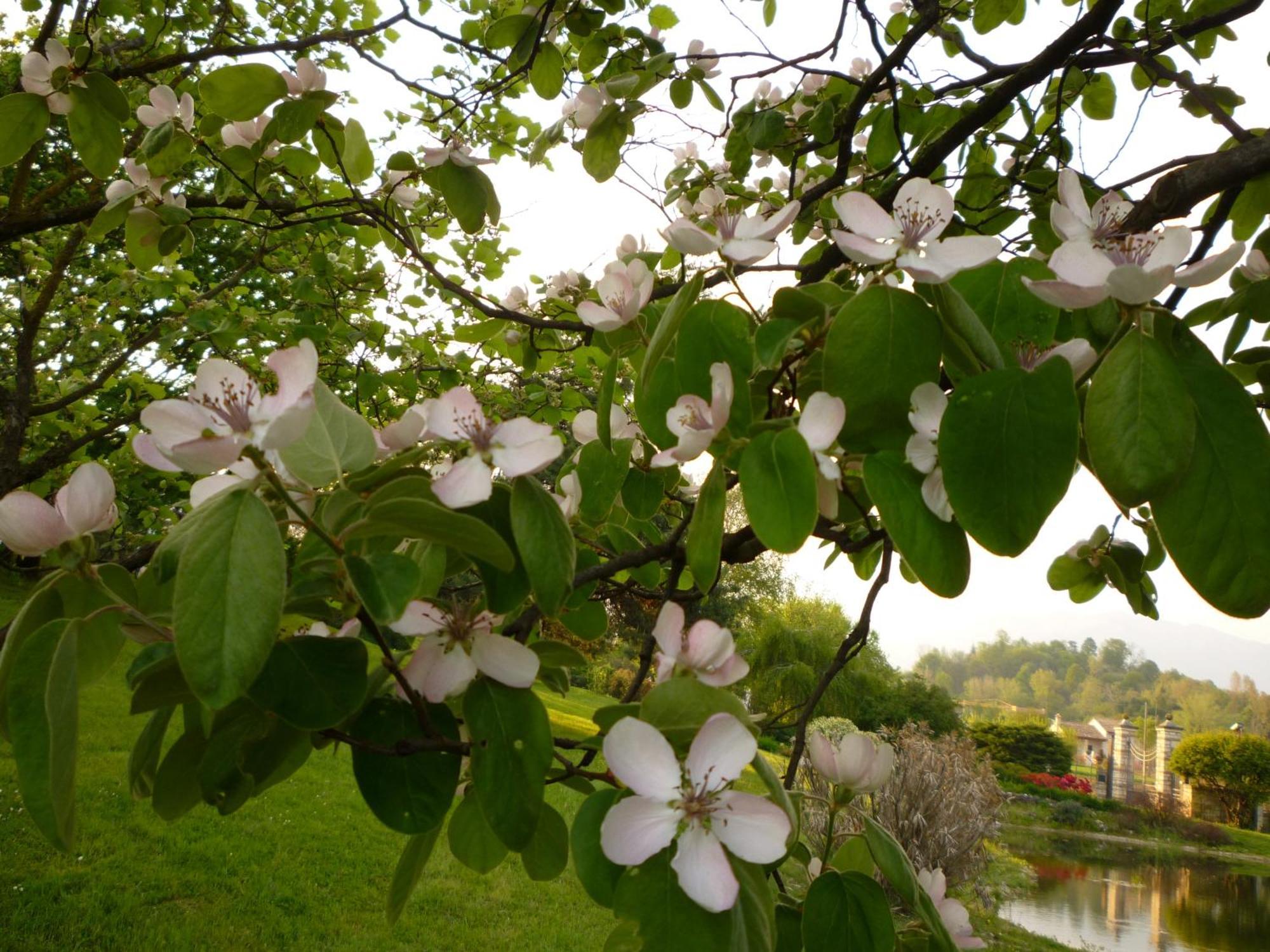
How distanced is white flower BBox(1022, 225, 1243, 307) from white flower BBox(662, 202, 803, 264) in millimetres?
236

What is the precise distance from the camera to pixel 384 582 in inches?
20.2

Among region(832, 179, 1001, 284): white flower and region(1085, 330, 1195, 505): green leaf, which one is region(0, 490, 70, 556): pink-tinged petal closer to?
region(832, 179, 1001, 284): white flower

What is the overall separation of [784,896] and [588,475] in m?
0.49

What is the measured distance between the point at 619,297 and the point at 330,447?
351 millimetres

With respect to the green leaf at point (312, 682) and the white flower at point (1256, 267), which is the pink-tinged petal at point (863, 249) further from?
the white flower at point (1256, 267)

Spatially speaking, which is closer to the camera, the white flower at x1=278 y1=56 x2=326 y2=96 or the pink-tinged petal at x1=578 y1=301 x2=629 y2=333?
the pink-tinged petal at x1=578 y1=301 x2=629 y2=333

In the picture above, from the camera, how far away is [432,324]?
4.14m

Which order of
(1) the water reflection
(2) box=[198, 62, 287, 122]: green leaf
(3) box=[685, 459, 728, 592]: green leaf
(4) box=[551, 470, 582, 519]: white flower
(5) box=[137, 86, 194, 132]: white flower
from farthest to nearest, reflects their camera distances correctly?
(1) the water reflection, (5) box=[137, 86, 194, 132]: white flower, (2) box=[198, 62, 287, 122]: green leaf, (4) box=[551, 470, 582, 519]: white flower, (3) box=[685, 459, 728, 592]: green leaf

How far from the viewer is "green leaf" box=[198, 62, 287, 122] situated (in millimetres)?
1070

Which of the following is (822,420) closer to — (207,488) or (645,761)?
(645,761)

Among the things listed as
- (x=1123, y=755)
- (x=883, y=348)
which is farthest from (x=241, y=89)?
(x=1123, y=755)

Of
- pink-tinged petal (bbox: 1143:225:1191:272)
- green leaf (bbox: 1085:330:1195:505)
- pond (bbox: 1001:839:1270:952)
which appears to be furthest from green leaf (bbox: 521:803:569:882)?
pond (bbox: 1001:839:1270:952)

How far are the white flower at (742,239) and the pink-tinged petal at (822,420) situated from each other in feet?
0.62

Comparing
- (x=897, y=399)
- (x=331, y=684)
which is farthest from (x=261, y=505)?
(x=897, y=399)
